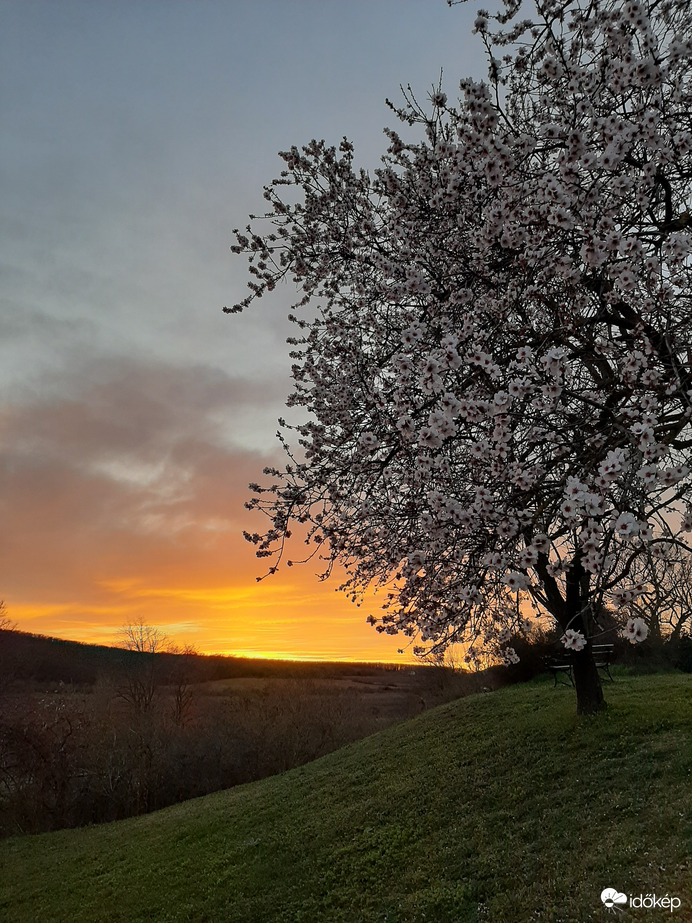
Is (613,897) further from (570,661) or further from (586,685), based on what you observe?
(570,661)

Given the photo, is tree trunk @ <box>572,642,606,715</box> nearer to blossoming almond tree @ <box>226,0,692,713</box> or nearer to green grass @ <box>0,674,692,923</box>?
green grass @ <box>0,674,692,923</box>

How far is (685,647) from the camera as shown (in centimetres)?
2228

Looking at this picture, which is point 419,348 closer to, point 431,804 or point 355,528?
point 355,528

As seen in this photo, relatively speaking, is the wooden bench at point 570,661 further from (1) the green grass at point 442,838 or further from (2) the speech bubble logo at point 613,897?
(2) the speech bubble logo at point 613,897

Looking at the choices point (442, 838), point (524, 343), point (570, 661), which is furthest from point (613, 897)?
point (570, 661)

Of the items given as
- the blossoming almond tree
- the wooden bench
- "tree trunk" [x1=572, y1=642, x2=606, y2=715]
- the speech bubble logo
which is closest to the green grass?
the speech bubble logo

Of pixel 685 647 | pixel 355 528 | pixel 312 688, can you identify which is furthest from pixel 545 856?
pixel 312 688

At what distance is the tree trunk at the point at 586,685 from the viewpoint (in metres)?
12.9

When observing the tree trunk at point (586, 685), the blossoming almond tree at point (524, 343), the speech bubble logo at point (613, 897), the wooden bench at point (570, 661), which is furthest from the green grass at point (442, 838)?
the blossoming almond tree at point (524, 343)

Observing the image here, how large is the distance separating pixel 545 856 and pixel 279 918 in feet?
13.7

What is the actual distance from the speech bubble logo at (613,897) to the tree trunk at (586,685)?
23.6 feet

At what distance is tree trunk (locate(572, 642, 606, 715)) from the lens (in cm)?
1290

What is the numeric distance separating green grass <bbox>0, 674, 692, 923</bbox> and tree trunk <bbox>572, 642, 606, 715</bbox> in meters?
0.34

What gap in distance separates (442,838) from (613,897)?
379cm
